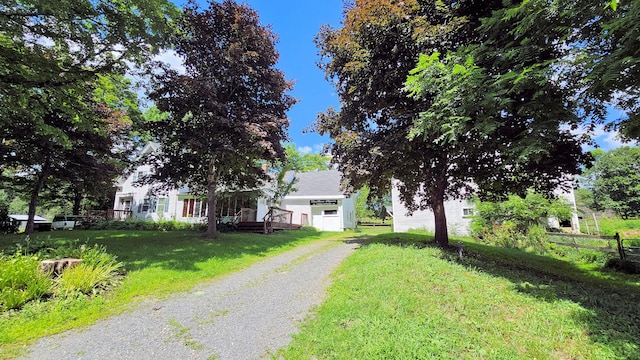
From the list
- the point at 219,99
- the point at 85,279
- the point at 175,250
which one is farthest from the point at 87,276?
the point at 219,99

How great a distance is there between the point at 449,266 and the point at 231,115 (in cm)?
1058

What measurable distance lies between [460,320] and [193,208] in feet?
80.1

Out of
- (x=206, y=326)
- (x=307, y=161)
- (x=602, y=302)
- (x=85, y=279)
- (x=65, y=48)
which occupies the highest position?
(x=307, y=161)

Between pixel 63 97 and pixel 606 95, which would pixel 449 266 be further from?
pixel 63 97

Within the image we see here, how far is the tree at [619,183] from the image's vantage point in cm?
3497

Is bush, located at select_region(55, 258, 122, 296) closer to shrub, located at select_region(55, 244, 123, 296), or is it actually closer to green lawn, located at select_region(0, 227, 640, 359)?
shrub, located at select_region(55, 244, 123, 296)

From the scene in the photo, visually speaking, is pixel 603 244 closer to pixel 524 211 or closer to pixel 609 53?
pixel 524 211

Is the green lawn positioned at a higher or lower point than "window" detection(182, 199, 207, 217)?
lower

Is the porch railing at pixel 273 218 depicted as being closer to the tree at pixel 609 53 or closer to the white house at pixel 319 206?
the white house at pixel 319 206

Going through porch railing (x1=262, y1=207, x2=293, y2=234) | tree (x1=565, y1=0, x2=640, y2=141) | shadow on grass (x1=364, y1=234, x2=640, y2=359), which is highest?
tree (x1=565, y1=0, x2=640, y2=141)

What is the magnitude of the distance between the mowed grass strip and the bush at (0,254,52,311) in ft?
15.2

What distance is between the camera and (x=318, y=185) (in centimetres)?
2573

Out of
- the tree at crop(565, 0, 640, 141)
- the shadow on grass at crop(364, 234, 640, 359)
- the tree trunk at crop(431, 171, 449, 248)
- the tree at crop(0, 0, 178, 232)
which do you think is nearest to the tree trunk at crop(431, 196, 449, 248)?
the tree trunk at crop(431, 171, 449, 248)

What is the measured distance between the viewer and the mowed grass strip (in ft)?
11.0
